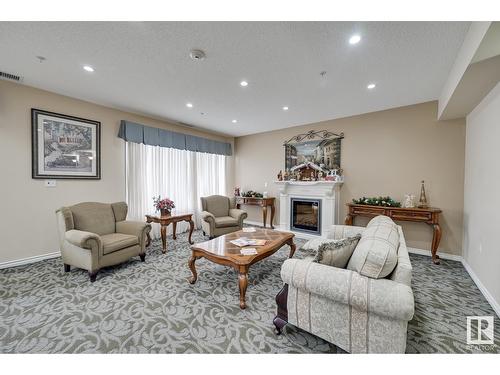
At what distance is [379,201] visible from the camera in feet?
12.2

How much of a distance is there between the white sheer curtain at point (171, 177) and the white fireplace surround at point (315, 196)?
6.20ft

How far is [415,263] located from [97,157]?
5.69m

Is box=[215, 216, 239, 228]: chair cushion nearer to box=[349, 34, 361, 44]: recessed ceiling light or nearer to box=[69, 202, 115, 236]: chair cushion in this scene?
box=[69, 202, 115, 236]: chair cushion

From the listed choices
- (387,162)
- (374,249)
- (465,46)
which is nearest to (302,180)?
(387,162)

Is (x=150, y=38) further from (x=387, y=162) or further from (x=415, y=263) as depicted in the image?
(x=415, y=263)

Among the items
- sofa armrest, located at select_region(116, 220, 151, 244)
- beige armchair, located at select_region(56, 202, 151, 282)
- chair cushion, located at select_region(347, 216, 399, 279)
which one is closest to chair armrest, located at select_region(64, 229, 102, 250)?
beige armchair, located at select_region(56, 202, 151, 282)

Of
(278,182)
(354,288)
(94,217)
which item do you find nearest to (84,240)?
(94,217)

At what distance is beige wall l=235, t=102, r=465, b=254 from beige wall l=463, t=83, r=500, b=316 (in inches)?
8.7

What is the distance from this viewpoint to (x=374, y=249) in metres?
1.40

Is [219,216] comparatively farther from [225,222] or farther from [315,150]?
[315,150]

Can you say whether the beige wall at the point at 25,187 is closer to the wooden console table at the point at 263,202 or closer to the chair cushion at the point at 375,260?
the wooden console table at the point at 263,202

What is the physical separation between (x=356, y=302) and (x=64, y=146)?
14.8ft

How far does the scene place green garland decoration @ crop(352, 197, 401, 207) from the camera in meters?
3.59

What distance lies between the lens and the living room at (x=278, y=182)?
160cm
